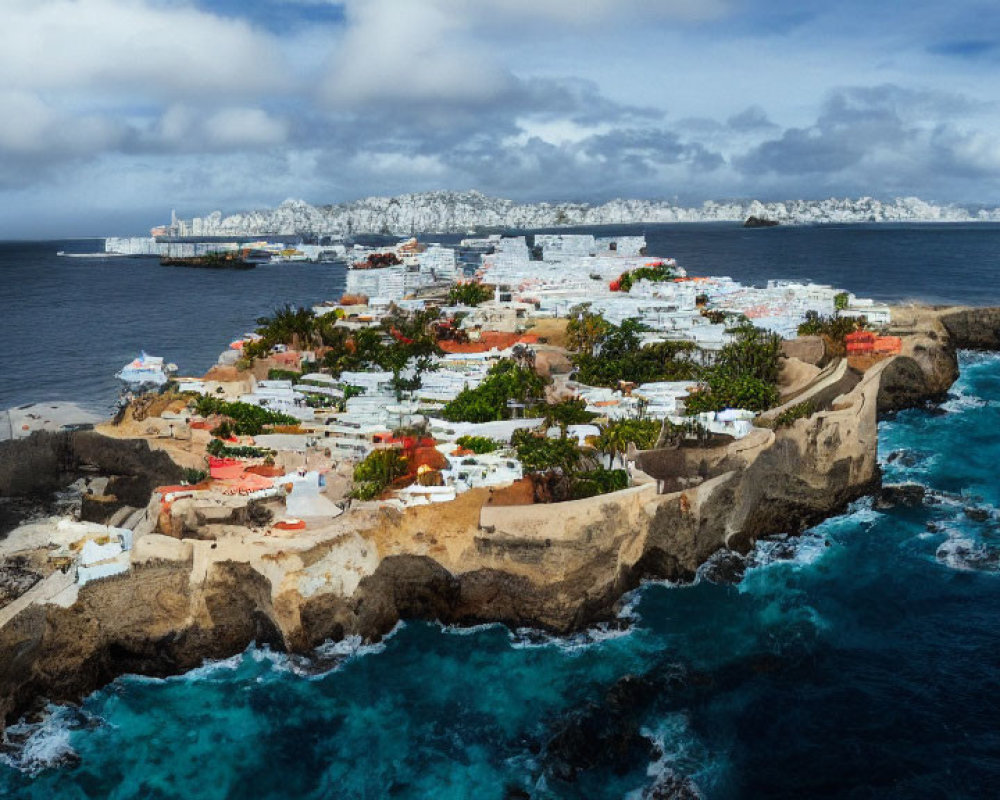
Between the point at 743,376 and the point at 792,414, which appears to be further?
the point at 743,376

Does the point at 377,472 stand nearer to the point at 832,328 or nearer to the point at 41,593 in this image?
the point at 41,593

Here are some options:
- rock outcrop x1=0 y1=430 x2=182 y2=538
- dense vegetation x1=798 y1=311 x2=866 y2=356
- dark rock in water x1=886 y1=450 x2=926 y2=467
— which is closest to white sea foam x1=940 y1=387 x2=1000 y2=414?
dense vegetation x1=798 y1=311 x2=866 y2=356

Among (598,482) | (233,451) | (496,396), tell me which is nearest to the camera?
(598,482)

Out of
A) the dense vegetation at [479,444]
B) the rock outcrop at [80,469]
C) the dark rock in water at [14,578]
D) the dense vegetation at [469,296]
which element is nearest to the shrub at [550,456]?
the dense vegetation at [479,444]

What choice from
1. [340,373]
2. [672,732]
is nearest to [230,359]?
[340,373]

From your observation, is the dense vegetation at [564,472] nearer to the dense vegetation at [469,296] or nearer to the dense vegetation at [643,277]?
the dense vegetation at [469,296]

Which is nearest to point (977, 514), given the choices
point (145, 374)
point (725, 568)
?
point (725, 568)
